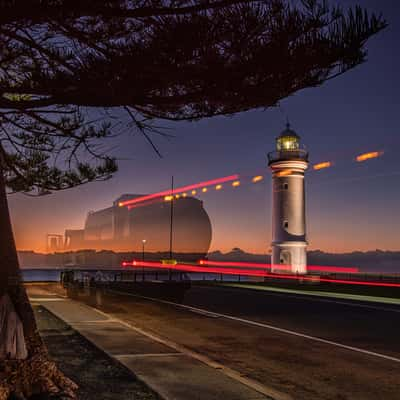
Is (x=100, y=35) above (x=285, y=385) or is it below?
above

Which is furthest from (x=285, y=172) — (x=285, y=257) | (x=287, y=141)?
(x=285, y=257)

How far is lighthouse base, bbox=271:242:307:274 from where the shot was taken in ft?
163

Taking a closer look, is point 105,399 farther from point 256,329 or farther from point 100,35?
point 256,329

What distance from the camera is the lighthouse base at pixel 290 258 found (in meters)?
49.6

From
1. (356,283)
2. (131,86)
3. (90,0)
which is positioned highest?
(90,0)

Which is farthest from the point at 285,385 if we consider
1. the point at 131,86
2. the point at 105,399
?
the point at 131,86

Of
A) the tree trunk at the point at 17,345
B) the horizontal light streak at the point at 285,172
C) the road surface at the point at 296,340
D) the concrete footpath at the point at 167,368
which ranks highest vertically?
the horizontal light streak at the point at 285,172

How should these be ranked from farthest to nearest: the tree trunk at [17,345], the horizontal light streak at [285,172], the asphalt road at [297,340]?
the horizontal light streak at [285,172], the asphalt road at [297,340], the tree trunk at [17,345]

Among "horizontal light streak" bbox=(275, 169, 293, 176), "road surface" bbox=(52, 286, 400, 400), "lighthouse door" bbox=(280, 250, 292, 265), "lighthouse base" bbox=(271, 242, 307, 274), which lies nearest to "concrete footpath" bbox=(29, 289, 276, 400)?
"road surface" bbox=(52, 286, 400, 400)

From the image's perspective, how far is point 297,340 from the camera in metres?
13.1

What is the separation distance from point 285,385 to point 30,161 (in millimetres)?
11787

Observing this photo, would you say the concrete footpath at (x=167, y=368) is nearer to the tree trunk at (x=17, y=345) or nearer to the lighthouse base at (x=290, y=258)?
the tree trunk at (x=17, y=345)

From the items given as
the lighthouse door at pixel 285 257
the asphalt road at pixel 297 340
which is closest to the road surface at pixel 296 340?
the asphalt road at pixel 297 340

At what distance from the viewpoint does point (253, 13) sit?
7027 millimetres
